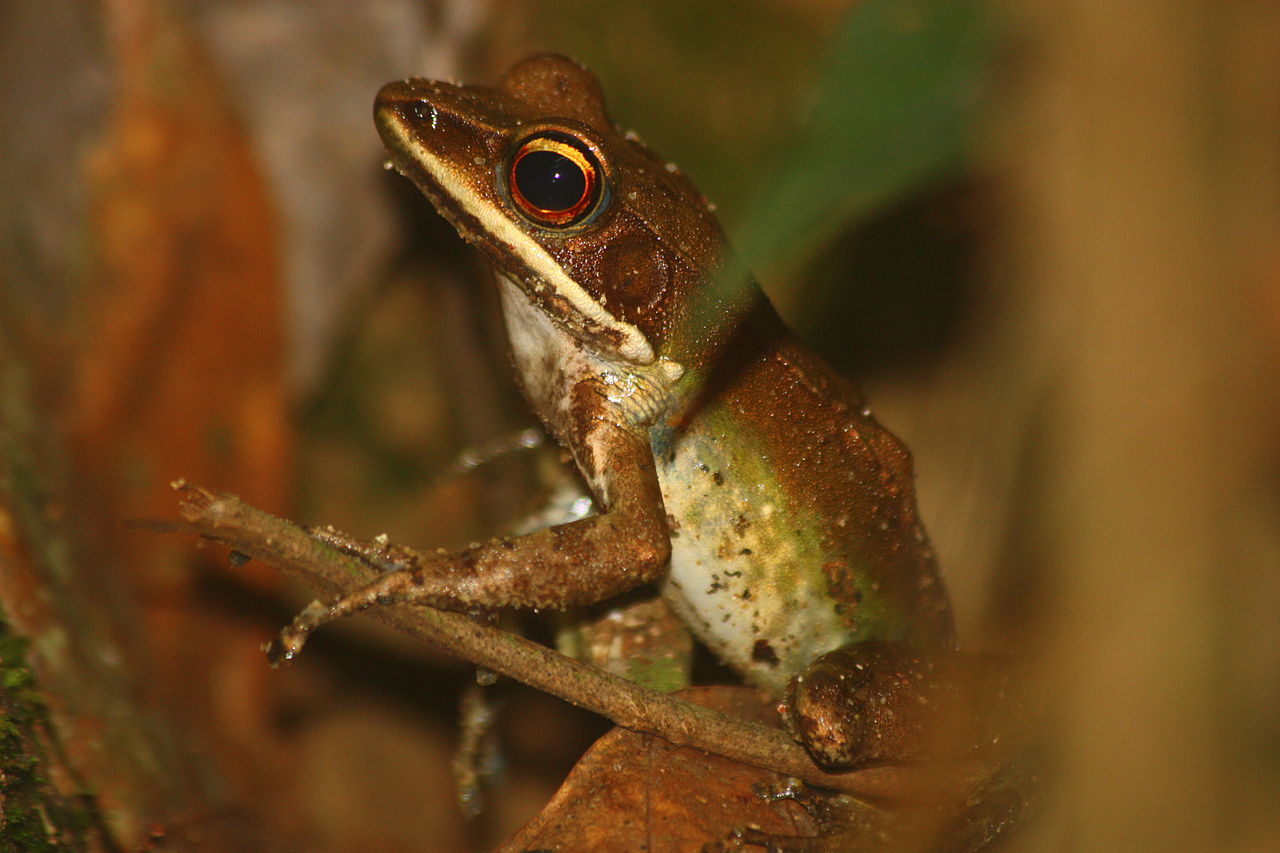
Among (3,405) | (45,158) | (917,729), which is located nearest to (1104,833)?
(917,729)

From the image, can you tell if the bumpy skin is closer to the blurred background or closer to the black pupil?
the black pupil

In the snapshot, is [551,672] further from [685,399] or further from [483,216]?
[483,216]

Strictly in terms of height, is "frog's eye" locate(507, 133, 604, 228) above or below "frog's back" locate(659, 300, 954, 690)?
above

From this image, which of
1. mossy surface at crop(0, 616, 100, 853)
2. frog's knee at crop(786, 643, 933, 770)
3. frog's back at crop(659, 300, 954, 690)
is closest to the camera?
mossy surface at crop(0, 616, 100, 853)

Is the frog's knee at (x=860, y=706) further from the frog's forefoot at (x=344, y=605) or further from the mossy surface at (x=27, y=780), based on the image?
the mossy surface at (x=27, y=780)

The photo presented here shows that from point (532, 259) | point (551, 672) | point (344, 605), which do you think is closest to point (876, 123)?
point (532, 259)

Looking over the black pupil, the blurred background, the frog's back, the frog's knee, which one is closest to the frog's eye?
the black pupil

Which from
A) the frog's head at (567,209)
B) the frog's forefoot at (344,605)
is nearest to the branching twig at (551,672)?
the frog's forefoot at (344,605)
